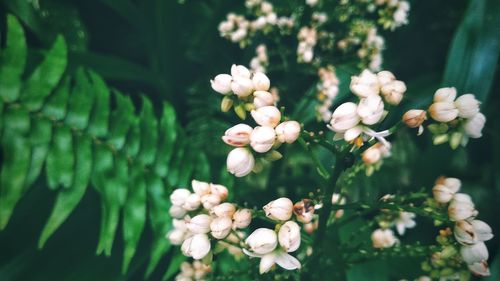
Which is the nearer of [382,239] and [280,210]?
[280,210]

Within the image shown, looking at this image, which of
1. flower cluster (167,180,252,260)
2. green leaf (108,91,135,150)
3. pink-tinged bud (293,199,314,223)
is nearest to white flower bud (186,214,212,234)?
flower cluster (167,180,252,260)

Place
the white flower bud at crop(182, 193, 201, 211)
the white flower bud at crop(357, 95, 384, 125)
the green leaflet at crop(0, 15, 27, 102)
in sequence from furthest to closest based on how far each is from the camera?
1. the green leaflet at crop(0, 15, 27, 102)
2. the white flower bud at crop(182, 193, 201, 211)
3. the white flower bud at crop(357, 95, 384, 125)

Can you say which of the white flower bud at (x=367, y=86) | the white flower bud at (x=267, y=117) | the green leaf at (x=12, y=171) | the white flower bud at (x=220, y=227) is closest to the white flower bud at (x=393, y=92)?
the white flower bud at (x=367, y=86)

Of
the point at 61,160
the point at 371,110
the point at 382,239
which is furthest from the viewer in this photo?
the point at 61,160

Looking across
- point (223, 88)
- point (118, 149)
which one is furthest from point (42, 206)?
point (223, 88)

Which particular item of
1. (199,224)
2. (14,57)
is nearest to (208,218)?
(199,224)

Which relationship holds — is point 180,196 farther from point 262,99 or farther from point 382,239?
point 382,239

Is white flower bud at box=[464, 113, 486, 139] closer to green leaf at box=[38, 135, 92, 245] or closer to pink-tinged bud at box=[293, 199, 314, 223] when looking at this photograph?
pink-tinged bud at box=[293, 199, 314, 223]
